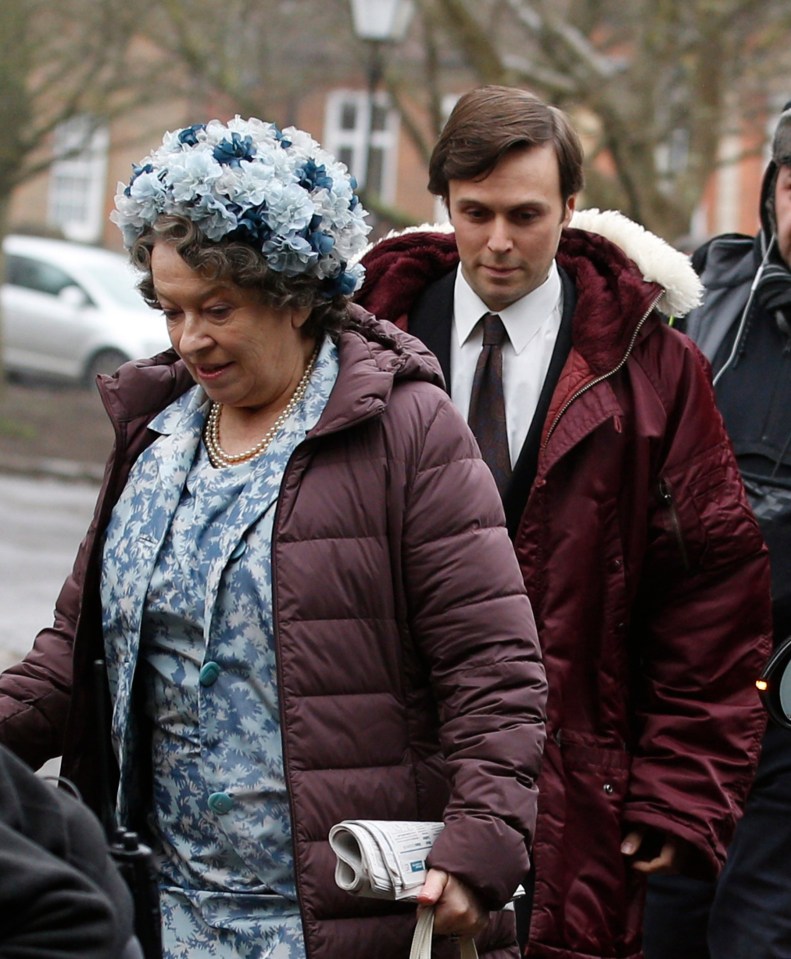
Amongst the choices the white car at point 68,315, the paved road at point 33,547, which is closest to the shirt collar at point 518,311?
the paved road at point 33,547

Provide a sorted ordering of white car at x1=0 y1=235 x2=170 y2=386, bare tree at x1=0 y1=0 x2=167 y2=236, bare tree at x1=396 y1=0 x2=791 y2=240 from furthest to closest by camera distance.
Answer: white car at x1=0 y1=235 x2=170 y2=386, bare tree at x1=0 y1=0 x2=167 y2=236, bare tree at x1=396 y1=0 x2=791 y2=240

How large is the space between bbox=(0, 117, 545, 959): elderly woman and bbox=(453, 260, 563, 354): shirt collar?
0.73 metres

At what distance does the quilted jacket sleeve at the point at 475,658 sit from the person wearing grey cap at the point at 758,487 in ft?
4.55

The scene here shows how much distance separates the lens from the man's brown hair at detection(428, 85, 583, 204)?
3771 mm

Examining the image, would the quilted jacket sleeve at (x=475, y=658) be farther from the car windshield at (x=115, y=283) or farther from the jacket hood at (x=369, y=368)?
the car windshield at (x=115, y=283)

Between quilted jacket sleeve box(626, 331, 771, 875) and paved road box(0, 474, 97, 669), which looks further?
paved road box(0, 474, 97, 669)

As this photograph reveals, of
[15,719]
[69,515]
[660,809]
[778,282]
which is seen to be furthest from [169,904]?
[69,515]

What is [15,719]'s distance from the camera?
3.18 metres

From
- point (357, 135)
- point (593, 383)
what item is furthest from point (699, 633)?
point (357, 135)

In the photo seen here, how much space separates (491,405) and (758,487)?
0.82 metres

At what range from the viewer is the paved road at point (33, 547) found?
1042cm

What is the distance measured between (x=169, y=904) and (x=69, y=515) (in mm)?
13114

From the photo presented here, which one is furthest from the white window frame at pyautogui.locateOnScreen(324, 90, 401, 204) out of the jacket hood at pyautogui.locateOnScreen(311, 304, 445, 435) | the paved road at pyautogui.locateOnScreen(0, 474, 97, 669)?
the jacket hood at pyautogui.locateOnScreen(311, 304, 445, 435)

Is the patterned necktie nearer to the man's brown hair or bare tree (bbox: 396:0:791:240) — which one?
the man's brown hair
